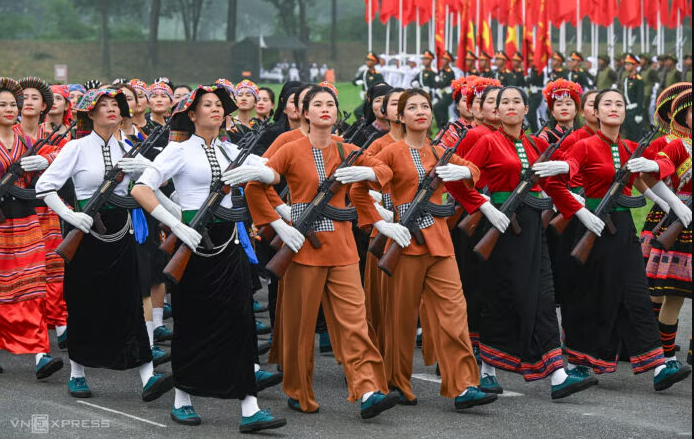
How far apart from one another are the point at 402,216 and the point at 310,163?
66 centimetres

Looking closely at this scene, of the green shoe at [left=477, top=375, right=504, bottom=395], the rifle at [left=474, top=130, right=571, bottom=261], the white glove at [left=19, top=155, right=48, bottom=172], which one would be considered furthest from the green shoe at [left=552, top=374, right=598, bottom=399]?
the white glove at [left=19, top=155, right=48, bottom=172]

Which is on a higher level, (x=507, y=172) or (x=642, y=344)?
(x=507, y=172)

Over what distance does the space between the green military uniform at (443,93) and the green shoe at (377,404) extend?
1986 centimetres

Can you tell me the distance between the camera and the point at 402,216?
7.46m

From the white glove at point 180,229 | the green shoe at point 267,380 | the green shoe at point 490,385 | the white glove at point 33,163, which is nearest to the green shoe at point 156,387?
the green shoe at point 267,380

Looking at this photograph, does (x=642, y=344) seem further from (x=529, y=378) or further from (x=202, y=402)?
(x=202, y=402)

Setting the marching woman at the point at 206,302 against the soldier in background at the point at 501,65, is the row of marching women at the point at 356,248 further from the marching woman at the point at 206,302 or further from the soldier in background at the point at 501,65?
the soldier in background at the point at 501,65

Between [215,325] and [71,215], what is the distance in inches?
46.2

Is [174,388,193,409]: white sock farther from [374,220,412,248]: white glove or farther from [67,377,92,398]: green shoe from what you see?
[374,220,412,248]: white glove

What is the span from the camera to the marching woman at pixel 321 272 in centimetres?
706

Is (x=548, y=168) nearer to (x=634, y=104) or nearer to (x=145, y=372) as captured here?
(x=145, y=372)

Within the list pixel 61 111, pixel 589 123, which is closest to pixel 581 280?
pixel 589 123

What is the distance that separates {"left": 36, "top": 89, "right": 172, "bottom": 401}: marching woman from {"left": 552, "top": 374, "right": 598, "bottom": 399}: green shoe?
2.48m

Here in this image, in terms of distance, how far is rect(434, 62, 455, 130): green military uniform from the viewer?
27047 millimetres
